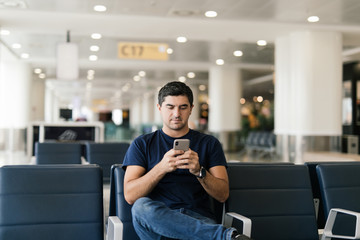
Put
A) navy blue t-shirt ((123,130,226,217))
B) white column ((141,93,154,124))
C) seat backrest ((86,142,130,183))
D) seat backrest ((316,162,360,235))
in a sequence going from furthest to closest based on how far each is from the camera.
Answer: white column ((141,93,154,124)) < seat backrest ((86,142,130,183)) < seat backrest ((316,162,360,235)) < navy blue t-shirt ((123,130,226,217))

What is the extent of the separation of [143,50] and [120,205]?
30.9 feet

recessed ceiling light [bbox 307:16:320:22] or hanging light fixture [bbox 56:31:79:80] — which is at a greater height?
recessed ceiling light [bbox 307:16:320:22]

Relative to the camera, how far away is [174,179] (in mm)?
2600

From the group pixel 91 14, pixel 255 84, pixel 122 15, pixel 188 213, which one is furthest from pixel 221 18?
pixel 255 84

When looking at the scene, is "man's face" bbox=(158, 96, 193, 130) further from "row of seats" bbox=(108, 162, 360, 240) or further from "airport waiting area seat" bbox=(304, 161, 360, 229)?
"airport waiting area seat" bbox=(304, 161, 360, 229)

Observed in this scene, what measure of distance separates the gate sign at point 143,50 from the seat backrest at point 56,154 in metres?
6.73

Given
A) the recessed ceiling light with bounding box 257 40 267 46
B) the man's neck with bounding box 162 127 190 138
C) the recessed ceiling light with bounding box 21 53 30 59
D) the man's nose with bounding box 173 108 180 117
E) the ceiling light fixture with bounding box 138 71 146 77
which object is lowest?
the man's neck with bounding box 162 127 190 138

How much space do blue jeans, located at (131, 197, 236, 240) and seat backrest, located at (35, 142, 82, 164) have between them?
9.47 ft

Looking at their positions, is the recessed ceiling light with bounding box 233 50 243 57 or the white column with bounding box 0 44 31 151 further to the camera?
the white column with bounding box 0 44 31 151

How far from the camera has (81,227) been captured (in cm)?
256

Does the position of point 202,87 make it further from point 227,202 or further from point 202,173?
point 202,173

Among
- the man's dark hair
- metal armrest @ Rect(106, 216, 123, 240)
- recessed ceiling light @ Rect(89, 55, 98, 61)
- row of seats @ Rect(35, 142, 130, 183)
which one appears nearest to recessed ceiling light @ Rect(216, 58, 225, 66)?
recessed ceiling light @ Rect(89, 55, 98, 61)

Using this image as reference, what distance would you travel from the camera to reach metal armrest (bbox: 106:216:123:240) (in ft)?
7.80

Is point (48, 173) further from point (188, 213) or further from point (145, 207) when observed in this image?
point (188, 213)
